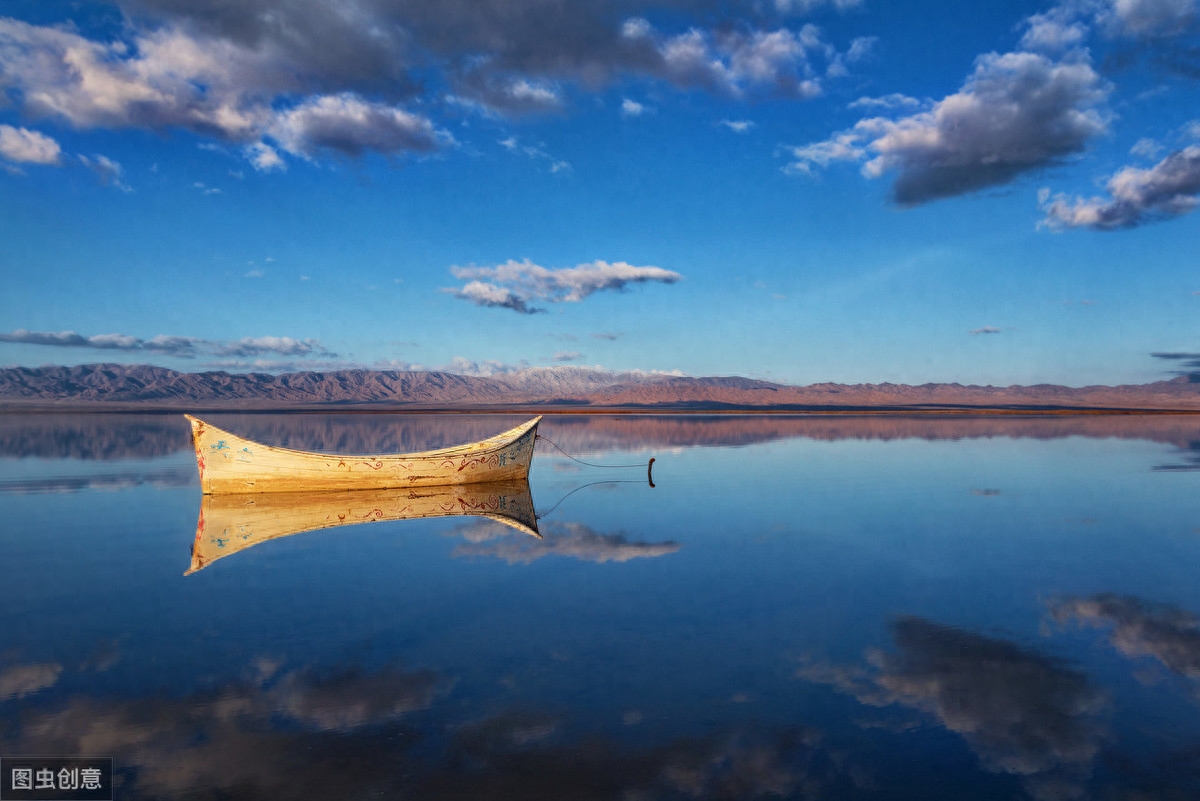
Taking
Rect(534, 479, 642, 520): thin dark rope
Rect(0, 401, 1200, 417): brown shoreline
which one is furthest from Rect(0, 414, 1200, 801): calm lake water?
Rect(0, 401, 1200, 417): brown shoreline

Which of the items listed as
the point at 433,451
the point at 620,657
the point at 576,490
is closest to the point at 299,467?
the point at 433,451

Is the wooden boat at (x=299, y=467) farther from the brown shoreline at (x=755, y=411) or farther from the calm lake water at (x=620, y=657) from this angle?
the brown shoreline at (x=755, y=411)

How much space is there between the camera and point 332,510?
16016mm

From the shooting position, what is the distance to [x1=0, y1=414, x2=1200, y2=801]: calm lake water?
471 centimetres

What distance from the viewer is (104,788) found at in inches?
178

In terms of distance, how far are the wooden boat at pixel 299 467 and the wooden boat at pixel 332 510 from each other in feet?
1.11

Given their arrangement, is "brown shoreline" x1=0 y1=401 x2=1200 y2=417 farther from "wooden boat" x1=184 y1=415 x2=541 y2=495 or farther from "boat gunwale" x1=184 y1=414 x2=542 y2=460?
"wooden boat" x1=184 y1=415 x2=541 y2=495

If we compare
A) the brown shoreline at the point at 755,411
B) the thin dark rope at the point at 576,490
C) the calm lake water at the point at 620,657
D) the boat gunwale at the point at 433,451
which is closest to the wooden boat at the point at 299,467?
the boat gunwale at the point at 433,451

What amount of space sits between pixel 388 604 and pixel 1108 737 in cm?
742

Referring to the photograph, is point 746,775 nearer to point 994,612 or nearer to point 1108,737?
point 1108,737

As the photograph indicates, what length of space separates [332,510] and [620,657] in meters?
11.4

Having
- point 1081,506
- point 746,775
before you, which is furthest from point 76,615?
→ point 1081,506

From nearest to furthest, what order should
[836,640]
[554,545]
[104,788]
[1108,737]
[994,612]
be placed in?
[104,788], [1108,737], [836,640], [994,612], [554,545]

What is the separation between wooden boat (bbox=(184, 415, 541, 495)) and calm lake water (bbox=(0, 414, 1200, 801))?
11.2 ft
